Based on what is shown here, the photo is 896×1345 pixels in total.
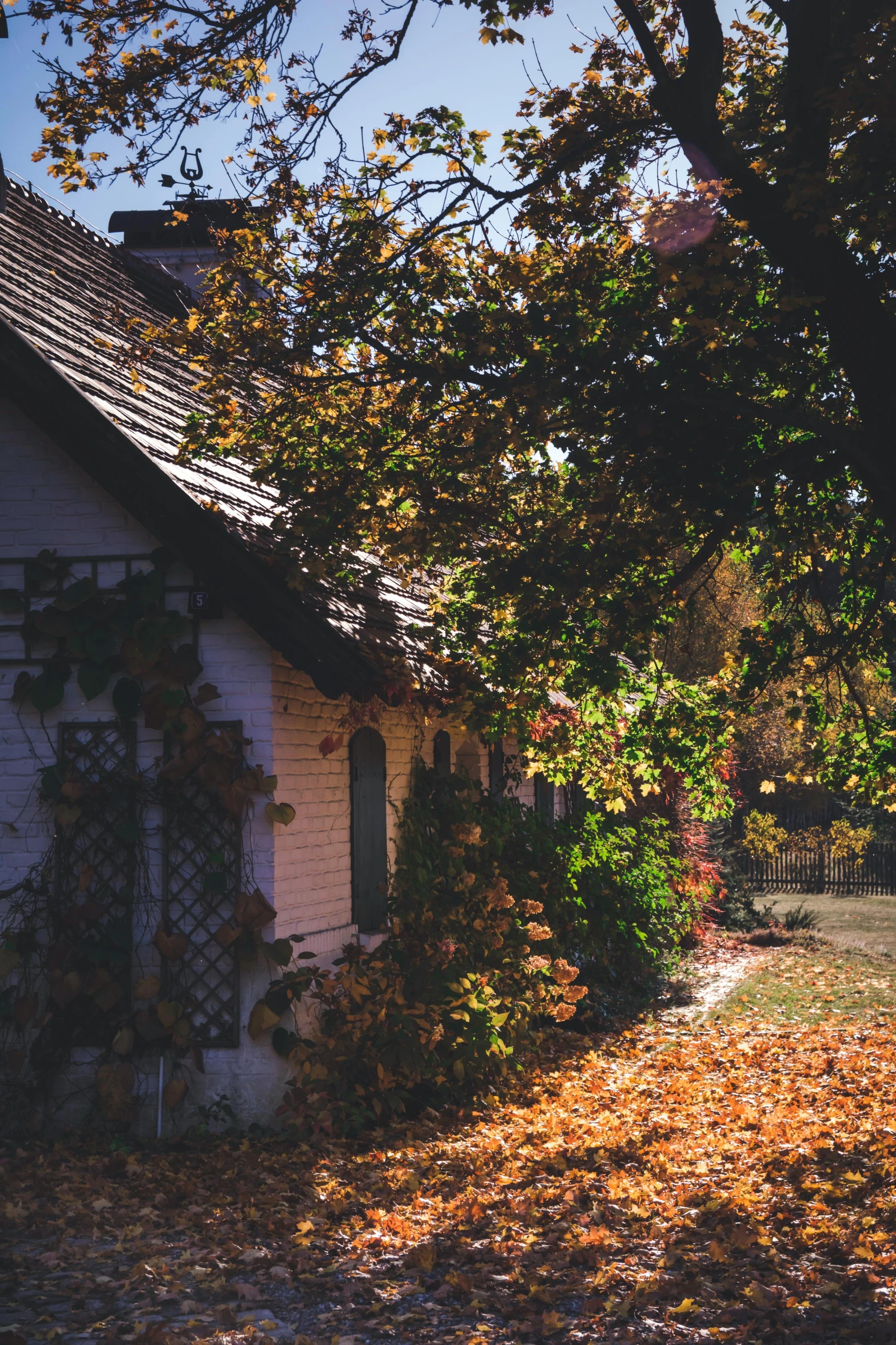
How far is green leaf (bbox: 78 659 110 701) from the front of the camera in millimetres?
7340

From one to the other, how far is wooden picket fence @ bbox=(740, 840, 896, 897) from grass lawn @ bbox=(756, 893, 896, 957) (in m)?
0.69

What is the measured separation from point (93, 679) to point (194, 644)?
0.70 meters

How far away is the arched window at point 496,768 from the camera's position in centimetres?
1209

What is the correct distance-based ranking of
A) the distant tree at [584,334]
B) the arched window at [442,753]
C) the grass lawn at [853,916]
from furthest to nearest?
the grass lawn at [853,916] → the arched window at [442,753] → the distant tree at [584,334]

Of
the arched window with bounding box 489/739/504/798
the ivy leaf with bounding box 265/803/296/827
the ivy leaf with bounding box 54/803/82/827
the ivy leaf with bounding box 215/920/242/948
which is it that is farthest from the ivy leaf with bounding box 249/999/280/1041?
the arched window with bounding box 489/739/504/798

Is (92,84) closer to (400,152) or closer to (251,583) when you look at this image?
(400,152)

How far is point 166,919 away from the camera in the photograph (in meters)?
7.29

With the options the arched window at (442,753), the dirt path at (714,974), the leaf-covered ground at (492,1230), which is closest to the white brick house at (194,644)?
the leaf-covered ground at (492,1230)

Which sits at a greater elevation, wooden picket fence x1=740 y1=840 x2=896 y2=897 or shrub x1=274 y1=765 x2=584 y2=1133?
shrub x1=274 y1=765 x2=584 y2=1133

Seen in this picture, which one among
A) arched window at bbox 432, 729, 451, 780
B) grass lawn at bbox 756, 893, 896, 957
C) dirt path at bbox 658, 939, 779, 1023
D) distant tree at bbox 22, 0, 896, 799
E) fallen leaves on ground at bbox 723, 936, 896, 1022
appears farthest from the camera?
grass lawn at bbox 756, 893, 896, 957

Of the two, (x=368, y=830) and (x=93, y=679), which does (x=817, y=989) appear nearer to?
(x=368, y=830)

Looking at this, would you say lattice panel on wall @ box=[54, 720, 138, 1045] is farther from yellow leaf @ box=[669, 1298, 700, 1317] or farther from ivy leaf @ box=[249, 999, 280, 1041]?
yellow leaf @ box=[669, 1298, 700, 1317]

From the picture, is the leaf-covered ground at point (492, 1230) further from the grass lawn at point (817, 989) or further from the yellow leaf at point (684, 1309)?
the grass lawn at point (817, 989)

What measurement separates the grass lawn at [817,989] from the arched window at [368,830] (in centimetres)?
479
